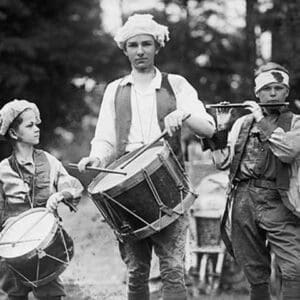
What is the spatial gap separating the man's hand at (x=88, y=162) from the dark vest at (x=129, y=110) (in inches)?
7.2

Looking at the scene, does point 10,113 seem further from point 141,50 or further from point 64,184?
point 141,50

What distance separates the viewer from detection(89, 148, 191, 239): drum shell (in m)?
4.76

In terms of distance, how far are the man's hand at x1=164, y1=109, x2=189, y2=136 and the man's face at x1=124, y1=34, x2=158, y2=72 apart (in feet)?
1.84

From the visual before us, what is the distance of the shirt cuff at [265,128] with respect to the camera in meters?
5.09

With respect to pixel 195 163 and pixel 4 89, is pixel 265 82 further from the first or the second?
pixel 4 89

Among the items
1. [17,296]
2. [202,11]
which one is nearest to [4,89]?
[202,11]

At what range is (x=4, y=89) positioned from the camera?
638 inches

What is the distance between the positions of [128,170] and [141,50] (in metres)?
0.82

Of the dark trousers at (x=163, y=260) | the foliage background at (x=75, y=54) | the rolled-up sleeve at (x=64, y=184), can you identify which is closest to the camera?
the dark trousers at (x=163, y=260)

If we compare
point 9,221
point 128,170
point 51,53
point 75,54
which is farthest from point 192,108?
point 75,54

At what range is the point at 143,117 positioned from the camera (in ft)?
16.9

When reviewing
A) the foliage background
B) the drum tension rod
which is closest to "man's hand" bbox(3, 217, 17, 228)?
the drum tension rod

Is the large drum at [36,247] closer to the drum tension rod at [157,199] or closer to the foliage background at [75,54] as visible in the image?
the drum tension rod at [157,199]

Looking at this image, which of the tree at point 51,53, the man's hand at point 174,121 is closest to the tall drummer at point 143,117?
the man's hand at point 174,121
